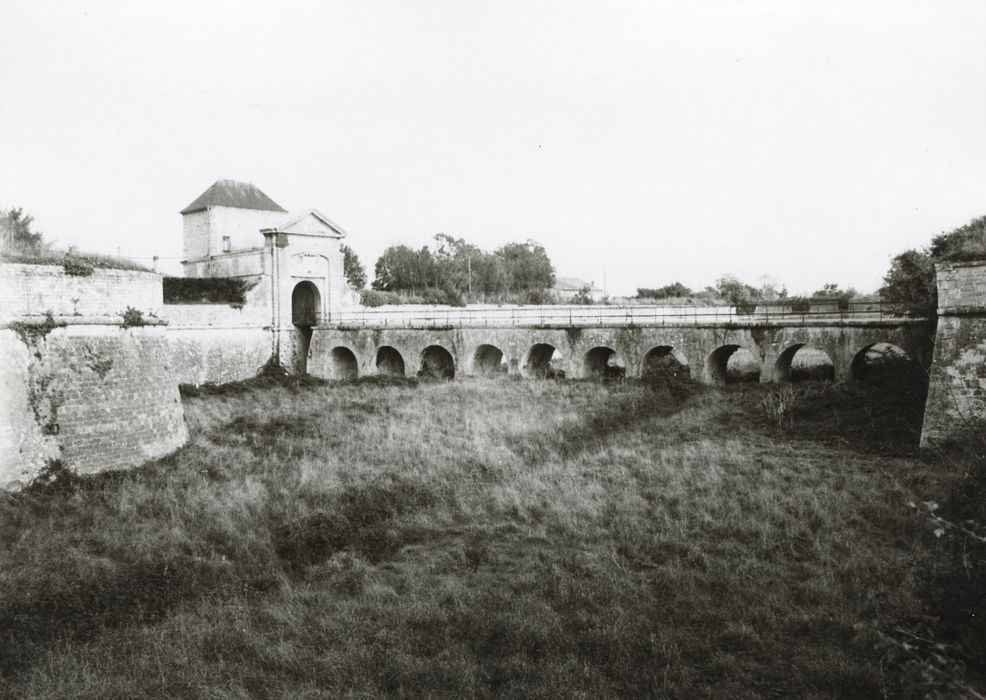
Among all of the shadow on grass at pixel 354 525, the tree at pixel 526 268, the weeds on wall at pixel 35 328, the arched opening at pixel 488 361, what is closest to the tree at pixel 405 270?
the tree at pixel 526 268

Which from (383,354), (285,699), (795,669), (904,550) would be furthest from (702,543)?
(383,354)

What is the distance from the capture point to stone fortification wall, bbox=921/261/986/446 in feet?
47.3

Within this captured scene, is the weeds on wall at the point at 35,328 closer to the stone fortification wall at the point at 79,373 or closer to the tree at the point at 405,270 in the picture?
the stone fortification wall at the point at 79,373

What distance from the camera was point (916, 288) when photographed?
1944cm

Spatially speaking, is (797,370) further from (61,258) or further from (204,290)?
(204,290)

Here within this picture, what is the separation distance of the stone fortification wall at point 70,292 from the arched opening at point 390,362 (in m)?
16.1

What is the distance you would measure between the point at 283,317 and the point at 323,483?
1949 cm

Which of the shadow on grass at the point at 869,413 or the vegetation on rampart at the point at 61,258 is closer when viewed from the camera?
the vegetation on rampart at the point at 61,258

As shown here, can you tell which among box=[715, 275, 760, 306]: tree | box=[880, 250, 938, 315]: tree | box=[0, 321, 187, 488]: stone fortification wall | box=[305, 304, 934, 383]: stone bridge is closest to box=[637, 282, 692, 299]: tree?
box=[715, 275, 760, 306]: tree

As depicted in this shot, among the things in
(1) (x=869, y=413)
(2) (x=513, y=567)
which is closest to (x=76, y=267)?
(2) (x=513, y=567)

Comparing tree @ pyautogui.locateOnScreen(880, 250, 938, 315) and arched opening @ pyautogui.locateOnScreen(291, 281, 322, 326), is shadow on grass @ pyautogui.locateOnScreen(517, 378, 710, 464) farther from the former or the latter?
arched opening @ pyautogui.locateOnScreen(291, 281, 322, 326)

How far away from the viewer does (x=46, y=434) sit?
45.0ft

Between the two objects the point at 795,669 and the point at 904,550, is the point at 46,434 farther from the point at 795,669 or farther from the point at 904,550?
the point at 904,550

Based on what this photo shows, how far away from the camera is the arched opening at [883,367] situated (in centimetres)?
1771
